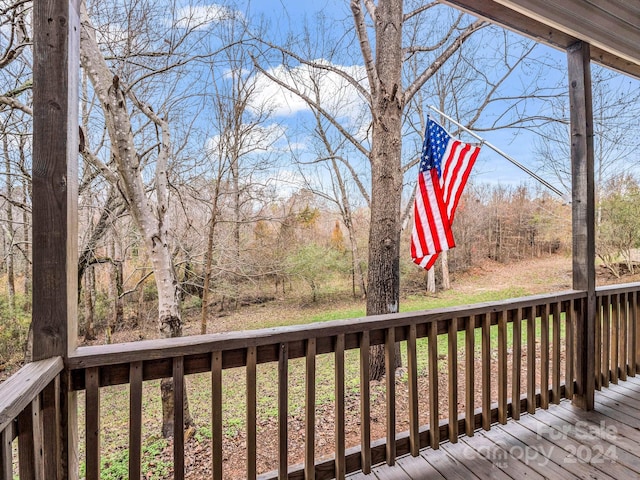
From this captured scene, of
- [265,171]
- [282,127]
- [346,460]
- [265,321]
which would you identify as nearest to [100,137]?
[265,171]

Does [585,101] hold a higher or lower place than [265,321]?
higher

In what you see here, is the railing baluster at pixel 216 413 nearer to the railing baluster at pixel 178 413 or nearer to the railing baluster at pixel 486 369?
the railing baluster at pixel 178 413

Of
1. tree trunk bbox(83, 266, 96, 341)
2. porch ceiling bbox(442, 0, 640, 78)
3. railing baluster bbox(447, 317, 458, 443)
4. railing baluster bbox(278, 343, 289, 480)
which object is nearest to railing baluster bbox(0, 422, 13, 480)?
railing baluster bbox(278, 343, 289, 480)

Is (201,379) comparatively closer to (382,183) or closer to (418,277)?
(382,183)

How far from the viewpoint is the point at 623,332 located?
279 cm

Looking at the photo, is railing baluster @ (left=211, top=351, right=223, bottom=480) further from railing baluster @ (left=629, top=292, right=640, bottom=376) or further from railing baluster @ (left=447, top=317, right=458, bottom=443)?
railing baluster @ (left=629, top=292, right=640, bottom=376)

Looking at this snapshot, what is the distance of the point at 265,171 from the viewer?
21.4 ft

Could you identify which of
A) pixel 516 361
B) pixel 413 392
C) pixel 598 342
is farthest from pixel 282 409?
pixel 598 342

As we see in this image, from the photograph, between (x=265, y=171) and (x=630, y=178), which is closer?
(x=265, y=171)

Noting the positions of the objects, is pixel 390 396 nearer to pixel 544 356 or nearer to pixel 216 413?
pixel 216 413

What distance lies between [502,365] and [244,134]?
5.15m

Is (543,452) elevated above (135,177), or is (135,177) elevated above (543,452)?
(135,177)

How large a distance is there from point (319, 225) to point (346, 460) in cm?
805

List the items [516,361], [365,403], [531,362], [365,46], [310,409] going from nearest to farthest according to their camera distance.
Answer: [310,409], [365,403], [516,361], [531,362], [365,46]
